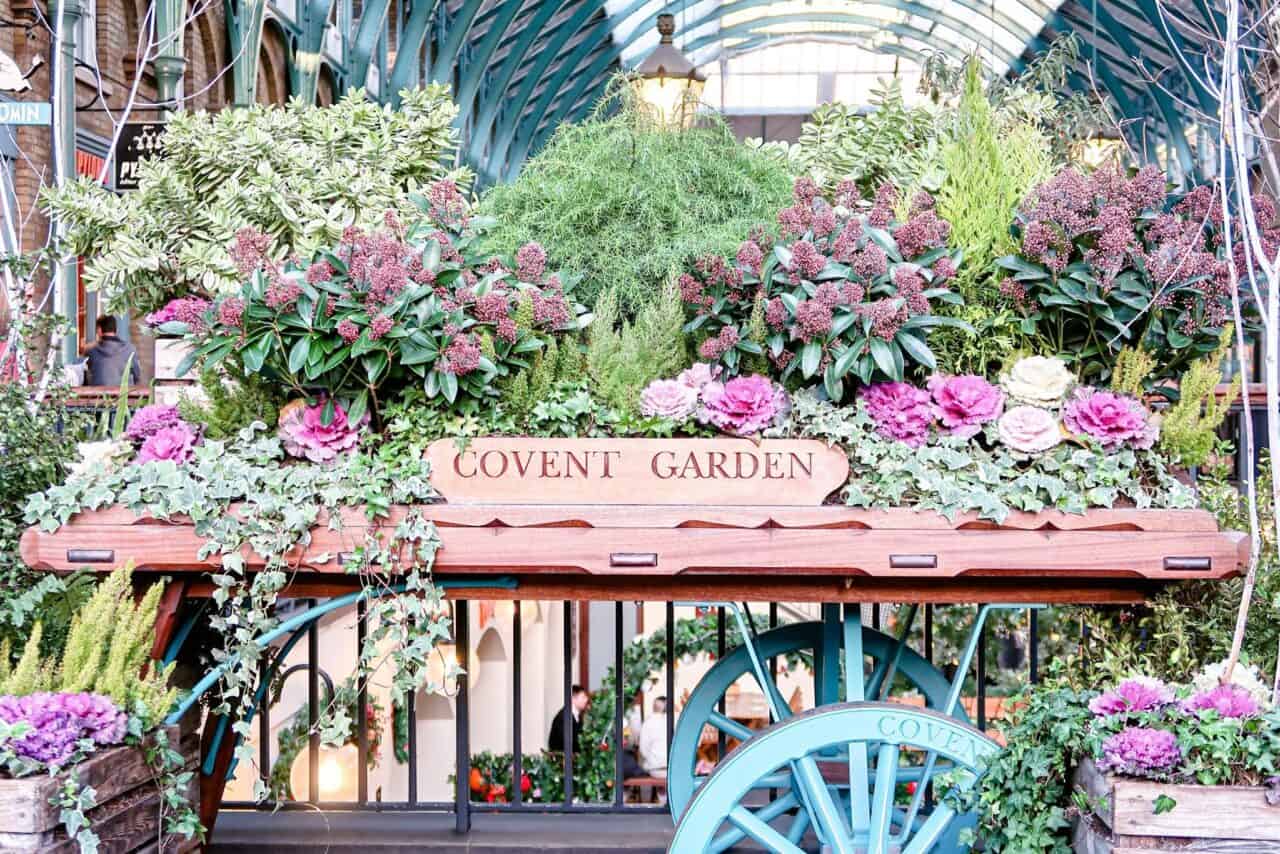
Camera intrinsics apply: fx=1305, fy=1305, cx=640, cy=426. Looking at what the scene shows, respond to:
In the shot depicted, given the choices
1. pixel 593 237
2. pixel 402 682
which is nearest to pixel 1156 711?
pixel 402 682

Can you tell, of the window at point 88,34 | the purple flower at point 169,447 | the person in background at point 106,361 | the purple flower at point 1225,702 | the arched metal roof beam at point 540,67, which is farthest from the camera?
the arched metal roof beam at point 540,67

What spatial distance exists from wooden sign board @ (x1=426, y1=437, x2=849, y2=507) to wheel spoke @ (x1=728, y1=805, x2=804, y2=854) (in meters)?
0.60

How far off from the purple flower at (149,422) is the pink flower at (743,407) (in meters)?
1.11

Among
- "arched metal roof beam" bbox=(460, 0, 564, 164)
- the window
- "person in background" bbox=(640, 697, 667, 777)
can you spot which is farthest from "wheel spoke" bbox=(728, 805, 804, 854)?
"arched metal roof beam" bbox=(460, 0, 564, 164)

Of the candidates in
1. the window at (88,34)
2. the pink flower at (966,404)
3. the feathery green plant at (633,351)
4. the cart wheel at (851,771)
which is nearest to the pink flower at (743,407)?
the feathery green plant at (633,351)

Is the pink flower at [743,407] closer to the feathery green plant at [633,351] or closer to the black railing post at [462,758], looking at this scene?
the feathery green plant at [633,351]

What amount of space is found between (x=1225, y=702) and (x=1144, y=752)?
0.20 m

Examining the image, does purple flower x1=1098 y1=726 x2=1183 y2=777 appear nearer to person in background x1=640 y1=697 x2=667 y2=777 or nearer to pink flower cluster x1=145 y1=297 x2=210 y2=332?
pink flower cluster x1=145 y1=297 x2=210 y2=332

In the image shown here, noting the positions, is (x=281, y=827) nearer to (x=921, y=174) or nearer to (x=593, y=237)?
(x=593, y=237)

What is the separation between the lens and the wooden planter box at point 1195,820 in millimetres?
2041

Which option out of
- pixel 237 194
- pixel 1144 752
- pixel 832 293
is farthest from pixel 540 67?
pixel 1144 752

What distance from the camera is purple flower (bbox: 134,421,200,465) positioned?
2578 millimetres

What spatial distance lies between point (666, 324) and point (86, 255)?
159 centimetres

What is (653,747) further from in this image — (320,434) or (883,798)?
(320,434)
